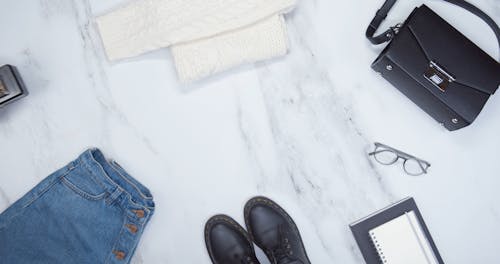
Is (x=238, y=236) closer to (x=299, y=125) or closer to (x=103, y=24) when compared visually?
(x=299, y=125)

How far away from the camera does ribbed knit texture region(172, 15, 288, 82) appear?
83 cm

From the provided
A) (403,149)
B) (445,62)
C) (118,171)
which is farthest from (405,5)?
(118,171)

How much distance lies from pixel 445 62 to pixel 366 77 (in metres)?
0.16

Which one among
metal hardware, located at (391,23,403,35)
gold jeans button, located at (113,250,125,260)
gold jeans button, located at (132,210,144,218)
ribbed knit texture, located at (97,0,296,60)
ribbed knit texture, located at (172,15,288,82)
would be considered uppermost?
ribbed knit texture, located at (97,0,296,60)

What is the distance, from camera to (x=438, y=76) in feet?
2.52

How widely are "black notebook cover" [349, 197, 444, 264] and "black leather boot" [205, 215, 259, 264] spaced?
0.76ft

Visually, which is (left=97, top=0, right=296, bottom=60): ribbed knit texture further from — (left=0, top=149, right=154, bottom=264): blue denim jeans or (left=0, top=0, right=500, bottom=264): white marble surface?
(left=0, top=149, right=154, bottom=264): blue denim jeans

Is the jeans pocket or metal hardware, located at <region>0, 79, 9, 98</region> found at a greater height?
metal hardware, located at <region>0, 79, 9, 98</region>

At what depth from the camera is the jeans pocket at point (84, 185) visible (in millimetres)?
847

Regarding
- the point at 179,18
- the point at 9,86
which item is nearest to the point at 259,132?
the point at 179,18

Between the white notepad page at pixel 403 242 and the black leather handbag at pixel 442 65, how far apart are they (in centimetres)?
23

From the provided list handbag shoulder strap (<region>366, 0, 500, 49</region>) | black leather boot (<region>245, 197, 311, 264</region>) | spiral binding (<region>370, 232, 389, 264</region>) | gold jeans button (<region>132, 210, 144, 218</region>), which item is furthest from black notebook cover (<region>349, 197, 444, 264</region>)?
gold jeans button (<region>132, 210, 144, 218</region>)

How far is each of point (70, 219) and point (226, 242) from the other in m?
0.33

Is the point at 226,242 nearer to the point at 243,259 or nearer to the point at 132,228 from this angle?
the point at 243,259
